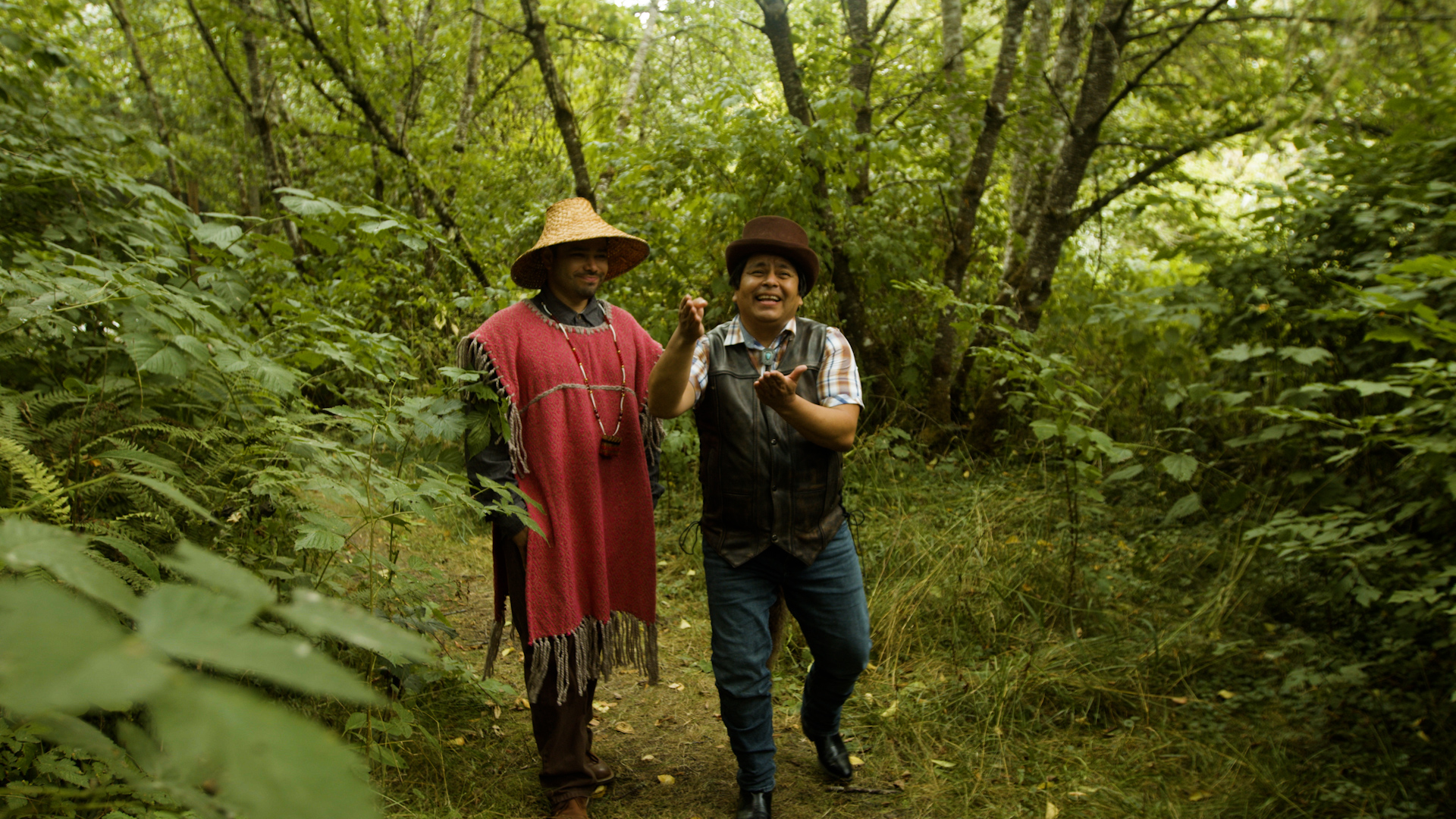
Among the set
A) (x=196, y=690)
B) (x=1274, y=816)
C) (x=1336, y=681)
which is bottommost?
(x=1274, y=816)

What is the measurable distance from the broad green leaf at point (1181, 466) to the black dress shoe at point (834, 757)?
7.28ft

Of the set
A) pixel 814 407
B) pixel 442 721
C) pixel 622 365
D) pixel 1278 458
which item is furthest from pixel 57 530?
pixel 1278 458

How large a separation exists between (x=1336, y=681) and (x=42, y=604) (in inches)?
163

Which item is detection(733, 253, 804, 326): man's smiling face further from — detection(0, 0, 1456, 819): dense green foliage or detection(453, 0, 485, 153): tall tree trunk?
detection(453, 0, 485, 153): tall tree trunk

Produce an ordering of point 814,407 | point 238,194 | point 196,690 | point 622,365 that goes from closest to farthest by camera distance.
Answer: point 196,690 < point 814,407 < point 622,365 < point 238,194

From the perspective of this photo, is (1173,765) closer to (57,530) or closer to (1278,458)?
(1278,458)

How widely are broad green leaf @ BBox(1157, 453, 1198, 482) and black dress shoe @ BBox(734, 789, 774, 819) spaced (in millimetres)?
2606

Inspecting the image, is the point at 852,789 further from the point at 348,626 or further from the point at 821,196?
the point at 821,196

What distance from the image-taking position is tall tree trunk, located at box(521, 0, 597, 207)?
5.69 metres

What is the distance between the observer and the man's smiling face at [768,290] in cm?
288

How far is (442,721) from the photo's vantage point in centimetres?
327

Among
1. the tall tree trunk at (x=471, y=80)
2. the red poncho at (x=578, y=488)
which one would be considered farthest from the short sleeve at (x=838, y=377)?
the tall tree trunk at (x=471, y=80)

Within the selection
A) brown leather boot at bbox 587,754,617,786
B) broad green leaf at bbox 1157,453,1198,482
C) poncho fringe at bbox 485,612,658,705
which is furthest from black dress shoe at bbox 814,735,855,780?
broad green leaf at bbox 1157,453,1198,482

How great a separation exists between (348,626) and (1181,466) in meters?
4.48
